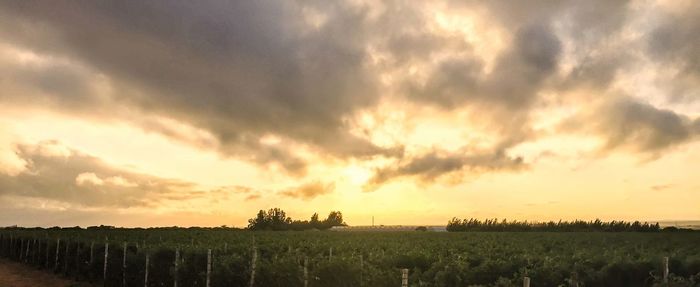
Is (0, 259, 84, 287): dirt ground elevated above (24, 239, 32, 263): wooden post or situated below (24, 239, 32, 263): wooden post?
below

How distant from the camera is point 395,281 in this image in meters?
18.6

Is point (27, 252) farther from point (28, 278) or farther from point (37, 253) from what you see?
point (28, 278)

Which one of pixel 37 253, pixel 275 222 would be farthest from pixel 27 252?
pixel 275 222

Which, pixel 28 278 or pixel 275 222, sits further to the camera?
pixel 275 222

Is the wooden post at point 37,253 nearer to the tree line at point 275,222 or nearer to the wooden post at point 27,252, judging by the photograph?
the wooden post at point 27,252

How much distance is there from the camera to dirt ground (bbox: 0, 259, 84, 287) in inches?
1382

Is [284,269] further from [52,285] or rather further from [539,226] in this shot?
[539,226]

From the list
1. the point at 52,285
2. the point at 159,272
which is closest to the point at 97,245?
the point at 52,285

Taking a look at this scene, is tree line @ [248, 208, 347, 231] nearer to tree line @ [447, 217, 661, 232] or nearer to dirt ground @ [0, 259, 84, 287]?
tree line @ [447, 217, 661, 232]

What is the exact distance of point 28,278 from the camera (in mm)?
39062

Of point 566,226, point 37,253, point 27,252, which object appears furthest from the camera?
point 566,226

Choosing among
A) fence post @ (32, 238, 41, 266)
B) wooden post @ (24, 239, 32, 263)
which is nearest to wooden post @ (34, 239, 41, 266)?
fence post @ (32, 238, 41, 266)

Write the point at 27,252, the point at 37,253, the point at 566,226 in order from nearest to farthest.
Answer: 1. the point at 37,253
2. the point at 27,252
3. the point at 566,226

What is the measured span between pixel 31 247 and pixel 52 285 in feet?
66.2
